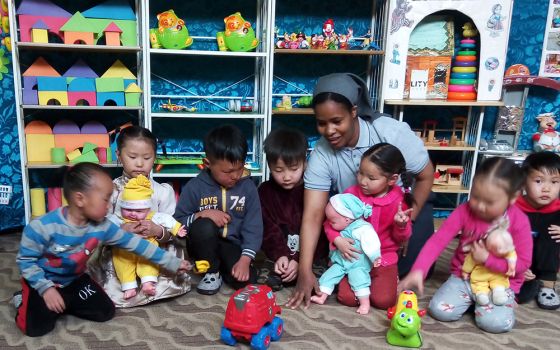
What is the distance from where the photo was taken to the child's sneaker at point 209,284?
2158mm

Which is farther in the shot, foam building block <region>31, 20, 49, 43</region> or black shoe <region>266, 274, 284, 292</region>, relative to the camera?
foam building block <region>31, 20, 49, 43</region>

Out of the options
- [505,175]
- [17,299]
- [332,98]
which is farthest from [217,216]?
[505,175]

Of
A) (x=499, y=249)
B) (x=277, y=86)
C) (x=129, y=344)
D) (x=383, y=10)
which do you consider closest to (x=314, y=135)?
(x=277, y=86)

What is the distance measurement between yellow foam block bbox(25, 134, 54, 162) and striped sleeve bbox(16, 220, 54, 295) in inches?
47.0

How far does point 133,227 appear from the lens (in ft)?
6.45

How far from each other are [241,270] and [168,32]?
1445 mm

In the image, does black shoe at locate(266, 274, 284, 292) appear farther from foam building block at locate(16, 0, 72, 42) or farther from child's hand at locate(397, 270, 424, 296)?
foam building block at locate(16, 0, 72, 42)

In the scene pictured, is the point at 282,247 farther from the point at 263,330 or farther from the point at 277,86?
the point at 277,86

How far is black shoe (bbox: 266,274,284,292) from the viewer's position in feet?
7.26

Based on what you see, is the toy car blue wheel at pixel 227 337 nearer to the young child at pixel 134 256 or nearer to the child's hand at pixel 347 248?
the young child at pixel 134 256

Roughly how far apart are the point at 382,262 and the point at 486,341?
0.49 metres

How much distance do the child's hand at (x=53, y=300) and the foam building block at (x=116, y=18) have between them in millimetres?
1503

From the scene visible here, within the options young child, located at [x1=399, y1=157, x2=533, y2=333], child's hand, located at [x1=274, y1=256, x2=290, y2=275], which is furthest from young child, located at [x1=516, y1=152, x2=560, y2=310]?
child's hand, located at [x1=274, y1=256, x2=290, y2=275]

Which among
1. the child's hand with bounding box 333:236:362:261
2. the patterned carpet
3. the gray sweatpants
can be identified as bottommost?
the patterned carpet
